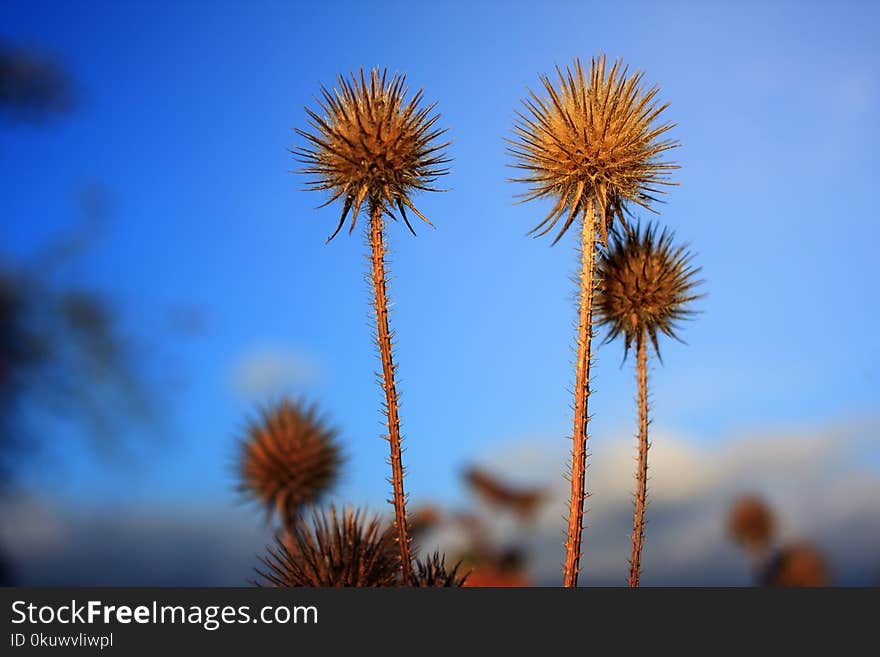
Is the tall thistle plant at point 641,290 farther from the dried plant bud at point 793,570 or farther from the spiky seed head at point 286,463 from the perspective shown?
the dried plant bud at point 793,570

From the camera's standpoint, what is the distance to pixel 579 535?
1447 centimetres

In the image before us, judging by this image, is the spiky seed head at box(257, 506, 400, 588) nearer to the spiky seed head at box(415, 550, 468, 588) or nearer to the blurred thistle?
the spiky seed head at box(415, 550, 468, 588)

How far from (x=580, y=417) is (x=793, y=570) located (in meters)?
20.1

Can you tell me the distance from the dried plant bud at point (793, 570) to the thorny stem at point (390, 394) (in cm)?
2123

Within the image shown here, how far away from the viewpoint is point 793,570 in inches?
1211

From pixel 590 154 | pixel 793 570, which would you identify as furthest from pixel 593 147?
pixel 793 570

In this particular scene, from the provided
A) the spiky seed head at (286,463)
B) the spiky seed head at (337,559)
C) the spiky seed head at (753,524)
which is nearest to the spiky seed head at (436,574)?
the spiky seed head at (337,559)

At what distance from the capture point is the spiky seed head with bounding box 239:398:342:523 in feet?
72.3

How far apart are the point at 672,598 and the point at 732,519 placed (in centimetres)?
2096

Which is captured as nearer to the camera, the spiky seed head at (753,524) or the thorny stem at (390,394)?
the thorny stem at (390,394)

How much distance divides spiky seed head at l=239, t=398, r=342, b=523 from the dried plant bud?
17154 millimetres

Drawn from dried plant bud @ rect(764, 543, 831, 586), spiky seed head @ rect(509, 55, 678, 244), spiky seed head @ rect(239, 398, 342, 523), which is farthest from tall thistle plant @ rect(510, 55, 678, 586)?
dried plant bud @ rect(764, 543, 831, 586)

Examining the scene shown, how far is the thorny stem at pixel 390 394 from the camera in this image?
44.3 feet

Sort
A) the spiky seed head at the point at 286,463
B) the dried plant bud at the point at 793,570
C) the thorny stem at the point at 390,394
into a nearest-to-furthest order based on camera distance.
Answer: the thorny stem at the point at 390,394 < the spiky seed head at the point at 286,463 < the dried plant bud at the point at 793,570
